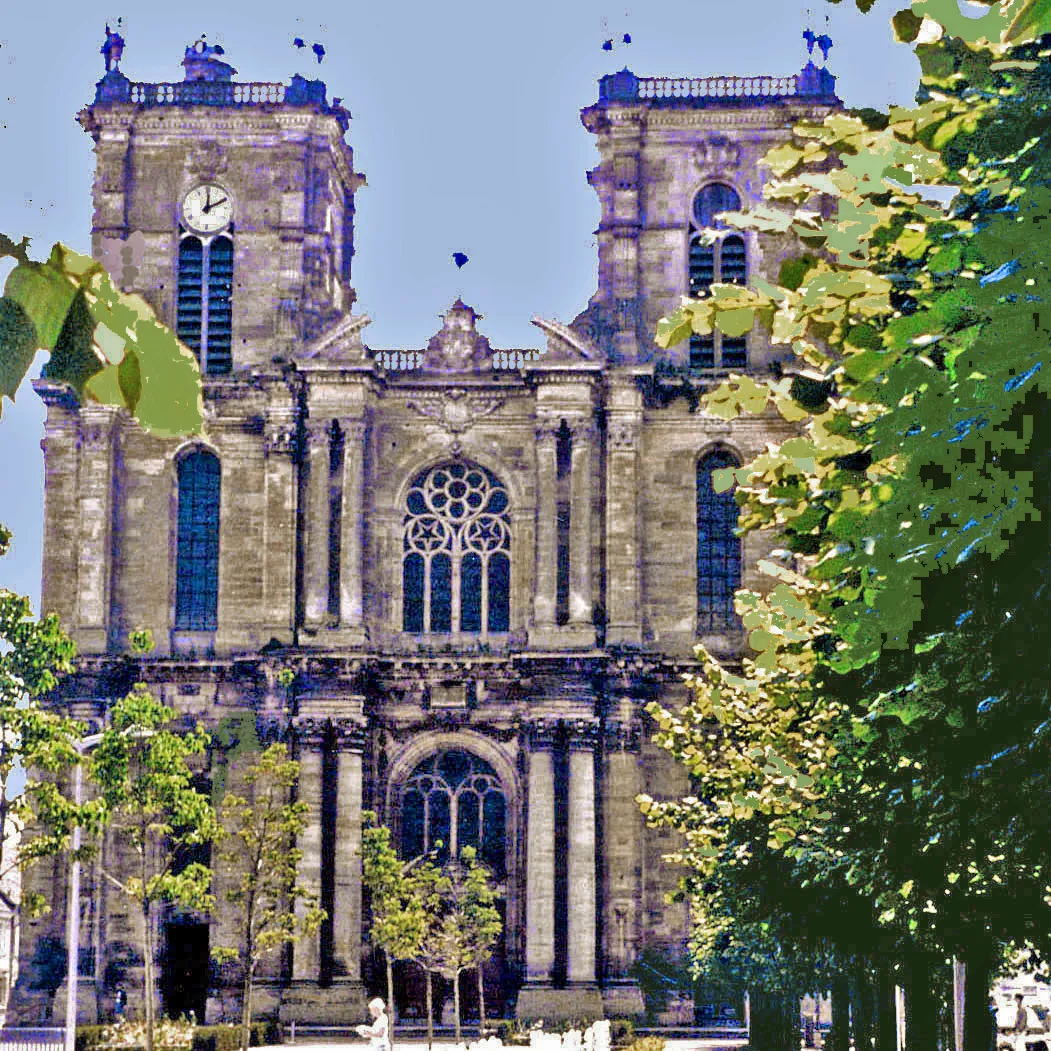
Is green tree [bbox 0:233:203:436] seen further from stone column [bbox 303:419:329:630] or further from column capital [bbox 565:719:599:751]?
stone column [bbox 303:419:329:630]

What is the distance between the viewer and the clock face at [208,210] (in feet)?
212

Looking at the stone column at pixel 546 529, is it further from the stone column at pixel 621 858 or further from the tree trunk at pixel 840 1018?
the tree trunk at pixel 840 1018

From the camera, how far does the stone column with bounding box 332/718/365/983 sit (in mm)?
59094

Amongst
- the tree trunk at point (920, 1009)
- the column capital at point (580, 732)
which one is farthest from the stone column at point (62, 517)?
the tree trunk at point (920, 1009)

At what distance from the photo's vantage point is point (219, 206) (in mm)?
64750

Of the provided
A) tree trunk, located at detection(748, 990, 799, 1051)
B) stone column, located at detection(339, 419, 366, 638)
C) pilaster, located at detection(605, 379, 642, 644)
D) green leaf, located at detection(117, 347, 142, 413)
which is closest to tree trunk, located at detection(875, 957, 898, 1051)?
tree trunk, located at detection(748, 990, 799, 1051)

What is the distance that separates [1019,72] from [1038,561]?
2722 millimetres

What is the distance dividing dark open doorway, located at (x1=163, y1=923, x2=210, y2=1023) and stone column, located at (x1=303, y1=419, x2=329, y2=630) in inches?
334

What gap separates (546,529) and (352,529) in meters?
4.92

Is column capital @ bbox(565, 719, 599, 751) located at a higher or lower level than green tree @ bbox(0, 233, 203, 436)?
higher

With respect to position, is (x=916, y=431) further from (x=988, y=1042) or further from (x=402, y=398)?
(x=402, y=398)

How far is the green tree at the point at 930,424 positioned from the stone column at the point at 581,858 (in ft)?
135

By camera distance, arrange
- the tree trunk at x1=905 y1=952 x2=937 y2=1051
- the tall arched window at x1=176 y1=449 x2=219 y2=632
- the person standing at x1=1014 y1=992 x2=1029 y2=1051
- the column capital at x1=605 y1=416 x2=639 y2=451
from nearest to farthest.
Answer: the tree trunk at x1=905 y1=952 x2=937 y2=1051
the column capital at x1=605 y1=416 x2=639 y2=451
the tall arched window at x1=176 y1=449 x2=219 y2=632
the person standing at x1=1014 y1=992 x2=1029 y2=1051

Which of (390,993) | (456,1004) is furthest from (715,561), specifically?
(390,993)
